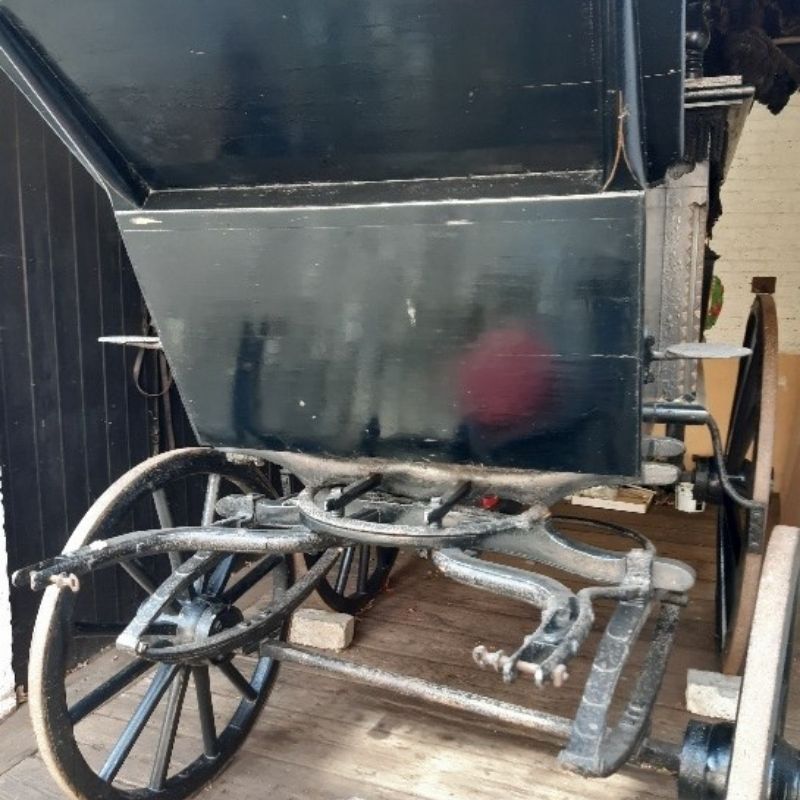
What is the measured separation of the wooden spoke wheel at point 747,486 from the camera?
2.17m

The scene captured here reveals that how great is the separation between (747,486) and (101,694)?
74.5 inches

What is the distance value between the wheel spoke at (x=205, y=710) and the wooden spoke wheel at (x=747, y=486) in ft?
4.76

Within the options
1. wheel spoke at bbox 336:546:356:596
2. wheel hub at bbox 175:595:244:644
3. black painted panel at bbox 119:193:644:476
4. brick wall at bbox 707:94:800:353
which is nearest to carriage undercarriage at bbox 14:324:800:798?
wheel hub at bbox 175:595:244:644

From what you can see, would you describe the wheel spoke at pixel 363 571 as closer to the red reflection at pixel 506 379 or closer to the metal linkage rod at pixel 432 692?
the metal linkage rod at pixel 432 692

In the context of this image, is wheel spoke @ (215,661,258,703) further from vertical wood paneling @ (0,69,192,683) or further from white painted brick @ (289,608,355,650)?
vertical wood paneling @ (0,69,192,683)

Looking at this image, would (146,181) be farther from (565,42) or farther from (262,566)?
(262,566)

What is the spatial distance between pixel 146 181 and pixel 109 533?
83 centimetres

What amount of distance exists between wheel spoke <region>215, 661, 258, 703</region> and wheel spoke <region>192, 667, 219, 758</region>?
0.16 feet

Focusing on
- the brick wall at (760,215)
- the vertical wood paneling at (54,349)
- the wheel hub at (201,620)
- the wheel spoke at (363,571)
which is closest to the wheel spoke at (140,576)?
the wheel hub at (201,620)

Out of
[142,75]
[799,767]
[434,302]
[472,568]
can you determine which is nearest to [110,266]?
[142,75]

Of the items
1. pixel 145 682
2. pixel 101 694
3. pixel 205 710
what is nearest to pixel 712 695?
pixel 205 710

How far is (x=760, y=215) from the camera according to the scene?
5.92 m

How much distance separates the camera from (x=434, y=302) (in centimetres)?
150

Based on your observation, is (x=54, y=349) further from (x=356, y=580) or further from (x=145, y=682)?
(x=356, y=580)
